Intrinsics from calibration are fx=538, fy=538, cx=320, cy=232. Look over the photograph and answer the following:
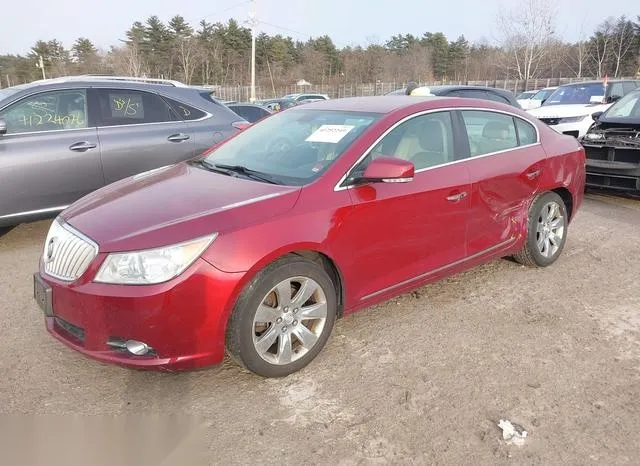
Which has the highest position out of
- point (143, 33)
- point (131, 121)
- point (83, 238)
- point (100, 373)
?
point (143, 33)

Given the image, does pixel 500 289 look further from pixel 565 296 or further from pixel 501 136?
pixel 501 136

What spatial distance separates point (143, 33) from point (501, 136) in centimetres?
6392

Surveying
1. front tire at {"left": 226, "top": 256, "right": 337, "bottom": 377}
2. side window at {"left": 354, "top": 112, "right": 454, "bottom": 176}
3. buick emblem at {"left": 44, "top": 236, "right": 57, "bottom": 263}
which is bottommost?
front tire at {"left": 226, "top": 256, "right": 337, "bottom": 377}

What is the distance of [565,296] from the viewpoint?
13.8 ft

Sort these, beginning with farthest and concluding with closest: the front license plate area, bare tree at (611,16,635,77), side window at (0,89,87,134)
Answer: bare tree at (611,16,635,77), side window at (0,89,87,134), the front license plate area

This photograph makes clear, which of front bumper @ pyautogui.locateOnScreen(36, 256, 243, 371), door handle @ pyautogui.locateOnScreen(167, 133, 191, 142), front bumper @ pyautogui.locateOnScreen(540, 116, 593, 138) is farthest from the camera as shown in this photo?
front bumper @ pyautogui.locateOnScreen(540, 116, 593, 138)

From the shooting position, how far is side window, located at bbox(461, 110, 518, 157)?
13.3 feet

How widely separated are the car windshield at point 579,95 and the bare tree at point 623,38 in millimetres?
48360

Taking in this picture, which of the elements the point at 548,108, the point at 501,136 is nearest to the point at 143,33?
the point at 548,108

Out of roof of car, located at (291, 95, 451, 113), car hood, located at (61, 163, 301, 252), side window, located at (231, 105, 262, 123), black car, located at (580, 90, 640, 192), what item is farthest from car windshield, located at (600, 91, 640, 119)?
side window, located at (231, 105, 262, 123)

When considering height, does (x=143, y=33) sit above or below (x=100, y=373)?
above

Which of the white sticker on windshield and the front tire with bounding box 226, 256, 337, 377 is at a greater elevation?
the white sticker on windshield

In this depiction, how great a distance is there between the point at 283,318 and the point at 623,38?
62179 millimetres

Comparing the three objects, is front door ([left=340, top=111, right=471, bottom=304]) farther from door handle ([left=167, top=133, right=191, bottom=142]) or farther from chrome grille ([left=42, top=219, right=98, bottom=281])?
door handle ([left=167, top=133, right=191, bottom=142])
